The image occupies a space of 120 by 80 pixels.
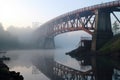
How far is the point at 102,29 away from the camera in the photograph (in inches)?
3258

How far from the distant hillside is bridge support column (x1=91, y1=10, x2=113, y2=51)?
2250mm

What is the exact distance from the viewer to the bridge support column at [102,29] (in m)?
81.3

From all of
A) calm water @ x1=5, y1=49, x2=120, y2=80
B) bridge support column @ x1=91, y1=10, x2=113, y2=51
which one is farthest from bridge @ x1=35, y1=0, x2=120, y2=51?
calm water @ x1=5, y1=49, x2=120, y2=80

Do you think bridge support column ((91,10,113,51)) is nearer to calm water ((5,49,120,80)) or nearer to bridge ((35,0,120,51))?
bridge ((35,0,120,51))

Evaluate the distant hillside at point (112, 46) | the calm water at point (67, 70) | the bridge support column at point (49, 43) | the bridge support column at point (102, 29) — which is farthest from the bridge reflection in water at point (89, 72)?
the bridge support column at point (49, 43)

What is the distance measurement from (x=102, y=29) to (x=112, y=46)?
8.75 meters

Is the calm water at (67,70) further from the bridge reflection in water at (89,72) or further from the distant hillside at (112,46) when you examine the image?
the distant hillside at (112,46)

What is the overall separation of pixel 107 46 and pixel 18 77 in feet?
177

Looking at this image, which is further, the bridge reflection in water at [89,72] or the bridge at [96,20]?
the bridge at [96,20]

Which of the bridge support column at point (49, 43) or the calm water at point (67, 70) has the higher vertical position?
the bridge support column at point (49, 43)

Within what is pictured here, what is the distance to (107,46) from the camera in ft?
256

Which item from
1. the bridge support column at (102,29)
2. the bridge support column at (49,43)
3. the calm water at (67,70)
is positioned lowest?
the calm water at (67,70)

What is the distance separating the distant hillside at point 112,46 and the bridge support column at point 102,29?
225 cm

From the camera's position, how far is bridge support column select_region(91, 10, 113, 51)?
8131 cm
